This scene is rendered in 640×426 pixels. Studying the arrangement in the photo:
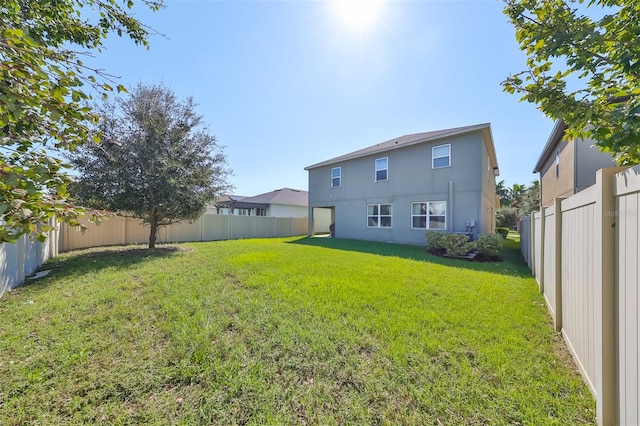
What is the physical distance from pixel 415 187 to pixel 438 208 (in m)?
1.54

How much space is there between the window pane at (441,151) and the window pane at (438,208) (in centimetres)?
228

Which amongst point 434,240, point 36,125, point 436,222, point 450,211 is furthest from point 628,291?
point 436,222

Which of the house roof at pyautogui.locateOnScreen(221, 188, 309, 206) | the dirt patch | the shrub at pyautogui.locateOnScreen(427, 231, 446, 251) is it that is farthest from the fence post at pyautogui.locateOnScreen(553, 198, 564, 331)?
the house roof at pyautogui.locateOnScreen(221, 188, 309, 206)

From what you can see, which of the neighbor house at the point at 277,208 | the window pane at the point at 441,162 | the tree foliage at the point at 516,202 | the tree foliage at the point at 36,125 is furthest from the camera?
the tree foliage at the point at 516,202

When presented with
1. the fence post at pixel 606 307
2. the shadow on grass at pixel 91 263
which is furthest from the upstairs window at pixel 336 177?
the fence post at pixel 606 307

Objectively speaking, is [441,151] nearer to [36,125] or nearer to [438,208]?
[438,208]

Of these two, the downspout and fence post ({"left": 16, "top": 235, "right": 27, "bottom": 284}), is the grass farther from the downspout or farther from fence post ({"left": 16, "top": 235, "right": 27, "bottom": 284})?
the downspout

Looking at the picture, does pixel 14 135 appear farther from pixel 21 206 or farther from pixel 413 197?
pixel 413 197

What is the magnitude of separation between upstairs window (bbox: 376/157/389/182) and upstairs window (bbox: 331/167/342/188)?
2.77 metres

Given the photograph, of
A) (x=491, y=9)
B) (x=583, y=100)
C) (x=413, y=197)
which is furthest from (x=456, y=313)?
(x=413, y=197)

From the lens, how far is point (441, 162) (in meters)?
12.5

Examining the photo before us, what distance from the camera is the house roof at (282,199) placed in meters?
28.6

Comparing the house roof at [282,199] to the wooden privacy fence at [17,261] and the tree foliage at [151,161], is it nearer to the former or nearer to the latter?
the tree foliage at [151,161]

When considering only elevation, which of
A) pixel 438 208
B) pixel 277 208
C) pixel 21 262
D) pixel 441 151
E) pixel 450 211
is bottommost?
pixel 21 262
